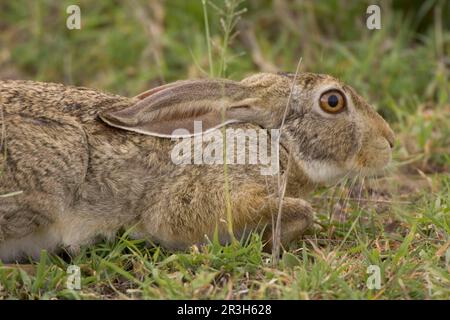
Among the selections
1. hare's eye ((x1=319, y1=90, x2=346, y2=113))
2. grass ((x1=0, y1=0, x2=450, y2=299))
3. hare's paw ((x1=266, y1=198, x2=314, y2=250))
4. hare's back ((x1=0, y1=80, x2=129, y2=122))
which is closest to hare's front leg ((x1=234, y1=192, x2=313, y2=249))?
hare's paw ((x1=266, y1=198, x2=314, y2=250))

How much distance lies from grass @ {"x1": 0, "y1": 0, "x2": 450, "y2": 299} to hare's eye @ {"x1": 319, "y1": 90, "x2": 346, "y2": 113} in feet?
1.74

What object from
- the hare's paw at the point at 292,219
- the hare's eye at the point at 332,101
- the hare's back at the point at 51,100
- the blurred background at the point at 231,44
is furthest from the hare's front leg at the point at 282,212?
the blurred background at the point at 231,44

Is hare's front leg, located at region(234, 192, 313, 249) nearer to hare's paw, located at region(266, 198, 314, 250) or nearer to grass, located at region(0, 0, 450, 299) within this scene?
hare's paw, located at region(266, 198, 314, 250)

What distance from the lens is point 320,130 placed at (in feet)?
18.6

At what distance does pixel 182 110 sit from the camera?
5.36m

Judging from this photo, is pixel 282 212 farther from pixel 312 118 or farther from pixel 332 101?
pixel 332 101

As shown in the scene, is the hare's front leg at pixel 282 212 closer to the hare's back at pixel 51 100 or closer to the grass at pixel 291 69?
the grass at pixel 291 69

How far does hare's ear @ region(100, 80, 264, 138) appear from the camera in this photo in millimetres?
5273

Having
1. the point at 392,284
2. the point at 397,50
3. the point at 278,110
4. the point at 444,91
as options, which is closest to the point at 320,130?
the point at 278,110

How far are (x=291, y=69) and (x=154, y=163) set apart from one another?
318 centimetres

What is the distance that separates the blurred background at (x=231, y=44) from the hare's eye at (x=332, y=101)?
81.1 inches

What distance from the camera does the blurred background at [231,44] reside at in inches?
316
